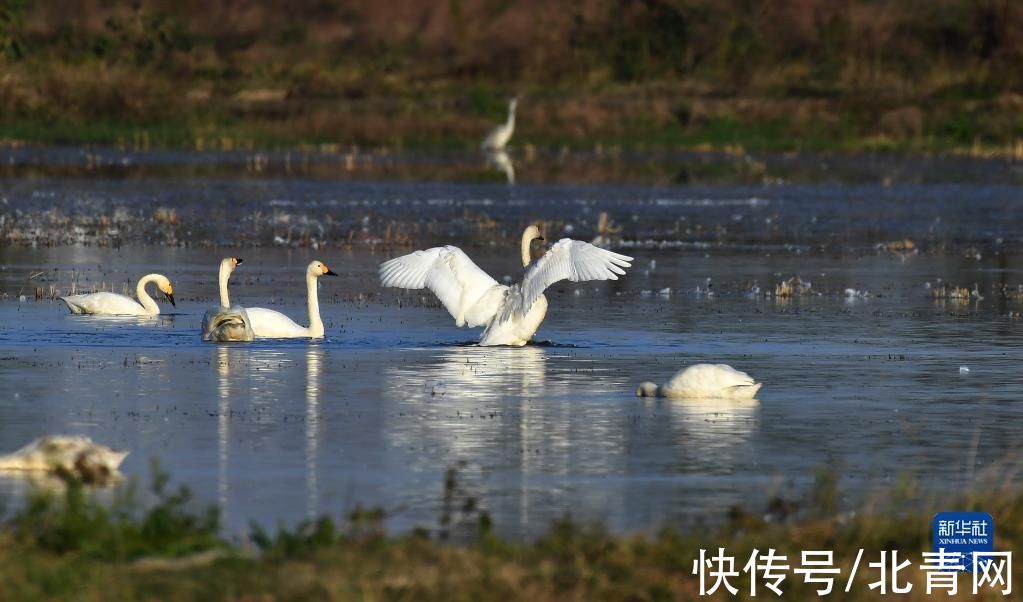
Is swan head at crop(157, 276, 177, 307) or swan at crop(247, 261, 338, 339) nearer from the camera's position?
swan at crop(247, 261, 338, 339)

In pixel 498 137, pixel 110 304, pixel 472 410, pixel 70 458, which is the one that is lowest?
pixel 70 458

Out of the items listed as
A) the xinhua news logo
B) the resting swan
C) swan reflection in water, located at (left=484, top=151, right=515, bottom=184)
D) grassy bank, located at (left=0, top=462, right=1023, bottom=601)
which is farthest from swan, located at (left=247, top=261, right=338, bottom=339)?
swan reflection in water, located at (left=484, top=151, right=515, bottom=184)

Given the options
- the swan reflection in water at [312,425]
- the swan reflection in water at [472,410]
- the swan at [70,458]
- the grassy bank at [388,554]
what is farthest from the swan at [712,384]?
the swan at [70,458]

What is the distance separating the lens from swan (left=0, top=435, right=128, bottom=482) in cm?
1016

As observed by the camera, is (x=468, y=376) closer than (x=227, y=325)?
Yes

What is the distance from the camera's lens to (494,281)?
57.7 ft

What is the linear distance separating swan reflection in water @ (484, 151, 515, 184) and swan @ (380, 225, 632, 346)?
26589 millimetres

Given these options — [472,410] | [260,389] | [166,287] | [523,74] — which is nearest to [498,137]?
[523,74]

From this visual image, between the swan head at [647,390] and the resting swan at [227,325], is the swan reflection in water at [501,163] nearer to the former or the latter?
the resting swan at [227,325]

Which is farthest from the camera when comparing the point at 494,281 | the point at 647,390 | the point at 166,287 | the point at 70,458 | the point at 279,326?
the point at 166,287

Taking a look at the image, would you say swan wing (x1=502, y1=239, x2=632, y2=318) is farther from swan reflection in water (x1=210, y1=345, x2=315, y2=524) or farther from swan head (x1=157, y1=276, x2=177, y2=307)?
swan head (x1=157, y1=276, x2=177, y2=307)

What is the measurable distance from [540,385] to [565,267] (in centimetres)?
244

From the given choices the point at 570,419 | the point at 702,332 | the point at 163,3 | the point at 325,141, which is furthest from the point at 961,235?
the point at 163,3

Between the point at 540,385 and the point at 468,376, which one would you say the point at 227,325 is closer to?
the point at 468,376
